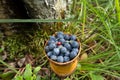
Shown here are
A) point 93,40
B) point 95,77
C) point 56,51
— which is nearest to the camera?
point 56,51

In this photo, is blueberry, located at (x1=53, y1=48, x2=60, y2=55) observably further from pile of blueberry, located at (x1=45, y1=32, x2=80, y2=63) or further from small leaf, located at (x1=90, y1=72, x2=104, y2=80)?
small leaf, located at (x1=90, y1=72, x2=104, y2=80)

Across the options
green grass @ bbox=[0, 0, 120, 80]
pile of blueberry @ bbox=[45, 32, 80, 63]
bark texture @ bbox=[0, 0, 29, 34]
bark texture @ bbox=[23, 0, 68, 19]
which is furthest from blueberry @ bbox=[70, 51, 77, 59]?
bark texture @ bbox=[0, 0, 29, 34]

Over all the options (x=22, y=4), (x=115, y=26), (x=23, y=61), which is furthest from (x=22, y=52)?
(x=115, y=26)

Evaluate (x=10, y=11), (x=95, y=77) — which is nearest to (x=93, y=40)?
(x=95, y=77)

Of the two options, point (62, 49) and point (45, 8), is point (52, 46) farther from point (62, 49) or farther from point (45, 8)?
point (45, 8)

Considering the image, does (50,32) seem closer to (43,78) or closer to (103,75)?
(43,78)

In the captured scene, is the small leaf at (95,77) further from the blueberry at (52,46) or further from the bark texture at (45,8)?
the bark texture at (45,8)
